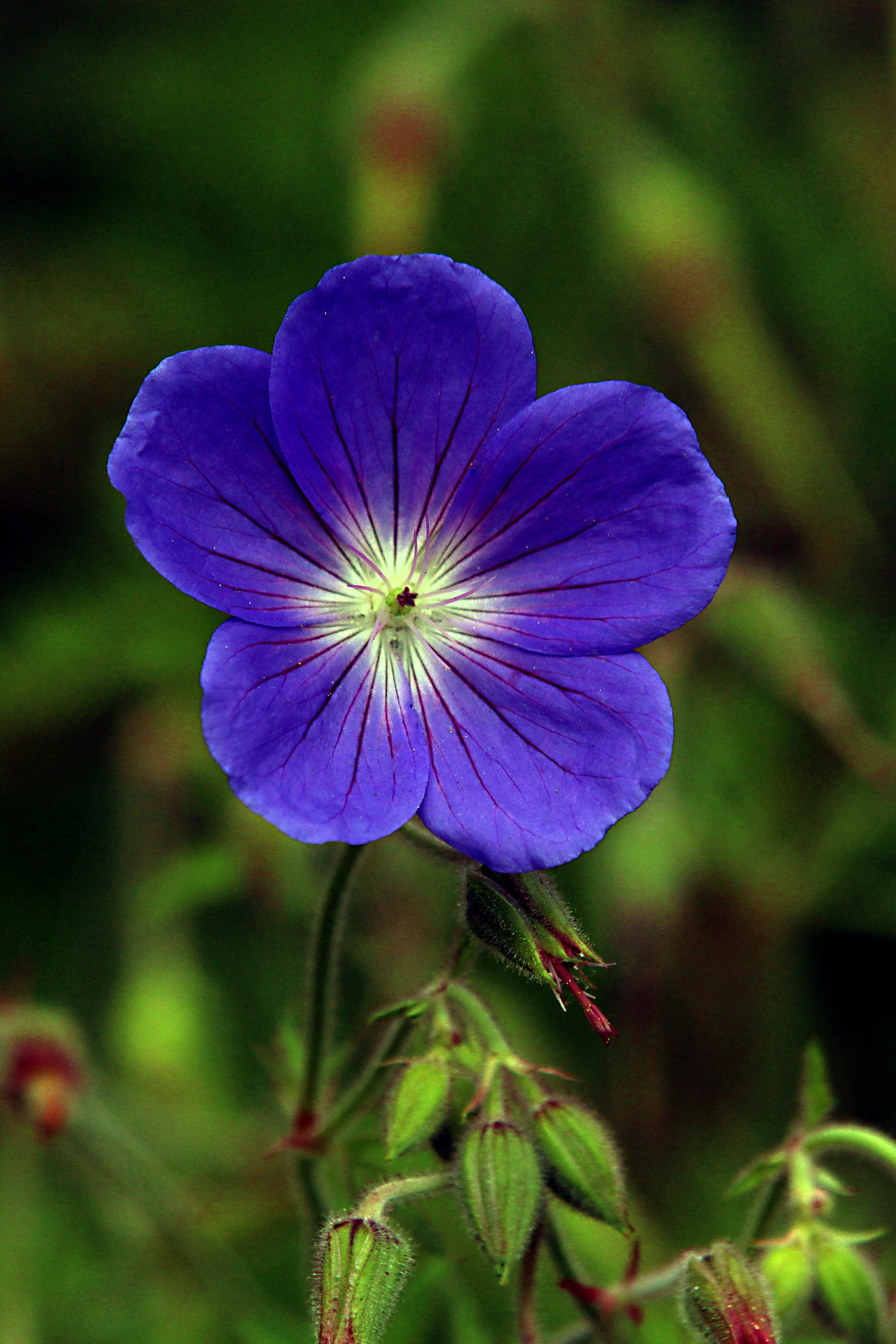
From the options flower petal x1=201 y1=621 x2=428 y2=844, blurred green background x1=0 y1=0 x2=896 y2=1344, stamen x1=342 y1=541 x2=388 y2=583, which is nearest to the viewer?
flower petal x1=201 y1=621 x2=428 y2=844

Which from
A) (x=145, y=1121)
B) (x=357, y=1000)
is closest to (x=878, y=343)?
(x=357, y=1000)

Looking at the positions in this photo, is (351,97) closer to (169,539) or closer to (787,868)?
(787,868)

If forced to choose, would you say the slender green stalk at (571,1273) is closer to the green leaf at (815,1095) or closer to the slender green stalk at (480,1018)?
the slender green stalk at (480,1018)

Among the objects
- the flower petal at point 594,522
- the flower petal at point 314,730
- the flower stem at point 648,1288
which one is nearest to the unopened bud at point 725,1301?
the flower stem at point 648,1288

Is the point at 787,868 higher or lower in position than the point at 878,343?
lower

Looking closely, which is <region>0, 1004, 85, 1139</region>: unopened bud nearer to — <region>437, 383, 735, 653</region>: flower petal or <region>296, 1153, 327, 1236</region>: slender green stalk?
<region>296, 1153, 327, 1236</region>: slender green stalk

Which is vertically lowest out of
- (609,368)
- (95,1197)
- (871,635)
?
Answer: (95,1197)

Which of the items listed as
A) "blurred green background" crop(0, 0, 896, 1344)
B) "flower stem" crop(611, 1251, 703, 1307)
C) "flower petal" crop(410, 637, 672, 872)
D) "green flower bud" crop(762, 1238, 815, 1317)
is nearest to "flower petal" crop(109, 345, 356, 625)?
"flower petal" crop(410, 637, 672, 872)
